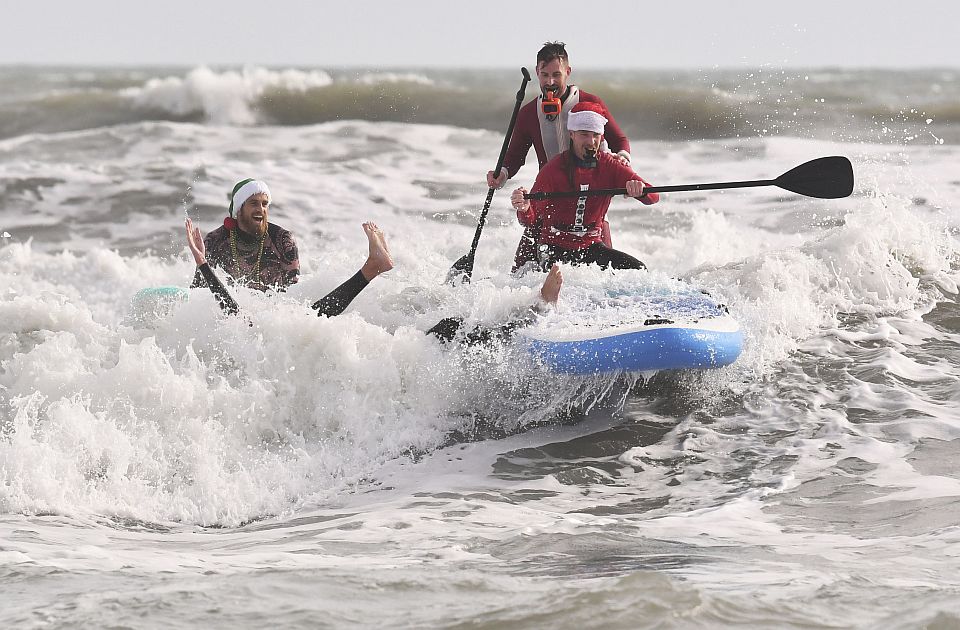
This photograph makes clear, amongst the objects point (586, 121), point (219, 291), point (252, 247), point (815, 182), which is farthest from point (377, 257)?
point (815, 182)

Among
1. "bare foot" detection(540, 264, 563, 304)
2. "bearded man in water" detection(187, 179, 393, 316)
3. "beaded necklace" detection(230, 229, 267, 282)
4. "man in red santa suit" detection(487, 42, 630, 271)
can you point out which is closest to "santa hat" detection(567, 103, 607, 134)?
"man in red santa suit" detection(487, 42, 630, 271)

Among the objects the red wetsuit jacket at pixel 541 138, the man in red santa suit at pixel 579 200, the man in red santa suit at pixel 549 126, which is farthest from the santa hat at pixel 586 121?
the red wetsuit jacket at pixel 541 138

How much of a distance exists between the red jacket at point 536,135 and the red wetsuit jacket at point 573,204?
48cm

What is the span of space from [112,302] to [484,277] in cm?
395

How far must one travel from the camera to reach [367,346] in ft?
20.8

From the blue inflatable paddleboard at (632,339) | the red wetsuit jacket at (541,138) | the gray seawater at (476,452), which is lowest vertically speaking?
the gray seawater at (476,452)

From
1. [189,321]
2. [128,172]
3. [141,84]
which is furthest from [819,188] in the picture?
[141,84]

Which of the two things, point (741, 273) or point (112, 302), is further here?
point (112, 302)

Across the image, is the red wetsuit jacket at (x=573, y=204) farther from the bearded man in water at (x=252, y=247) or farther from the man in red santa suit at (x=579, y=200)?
the bearded man in water at (x=252, y=247)

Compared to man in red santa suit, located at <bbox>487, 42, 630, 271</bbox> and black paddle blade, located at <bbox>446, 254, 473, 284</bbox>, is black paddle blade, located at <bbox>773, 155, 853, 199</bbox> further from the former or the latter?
black paddle blade, located at <bbox>446, 254, 473, 284</bbox>

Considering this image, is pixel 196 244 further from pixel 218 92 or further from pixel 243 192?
pixel 218 92

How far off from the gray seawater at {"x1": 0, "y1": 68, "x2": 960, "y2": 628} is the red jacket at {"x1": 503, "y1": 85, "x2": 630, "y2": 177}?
896 mm

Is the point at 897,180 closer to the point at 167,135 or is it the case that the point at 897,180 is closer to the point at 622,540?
the point at 622,540

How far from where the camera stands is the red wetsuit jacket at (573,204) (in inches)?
272
